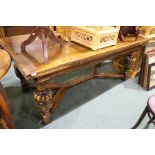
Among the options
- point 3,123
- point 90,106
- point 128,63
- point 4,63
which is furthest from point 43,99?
point 128,63

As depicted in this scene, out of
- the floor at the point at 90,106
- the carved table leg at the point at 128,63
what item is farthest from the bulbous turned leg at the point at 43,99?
the carved table leg at the point at 128,63

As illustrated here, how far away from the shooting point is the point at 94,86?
7.27 ft

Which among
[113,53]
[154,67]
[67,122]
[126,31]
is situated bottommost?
[67,122]

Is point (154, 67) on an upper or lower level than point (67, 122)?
upper

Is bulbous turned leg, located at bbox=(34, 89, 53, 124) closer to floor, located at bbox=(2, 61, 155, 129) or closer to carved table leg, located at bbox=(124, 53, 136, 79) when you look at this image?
floor, located at bbox=(2, 61, 155, 129)

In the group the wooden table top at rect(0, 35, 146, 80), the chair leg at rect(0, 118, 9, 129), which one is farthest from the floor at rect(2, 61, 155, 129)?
the wooden table top at rect(0, 35, 146, 80)

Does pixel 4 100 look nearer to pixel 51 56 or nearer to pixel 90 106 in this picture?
pixel 51 56

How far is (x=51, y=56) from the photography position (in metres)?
1.40

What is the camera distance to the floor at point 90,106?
1.67 metres

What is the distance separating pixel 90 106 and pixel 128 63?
2.70 feet

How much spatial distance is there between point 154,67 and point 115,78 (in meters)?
0.52

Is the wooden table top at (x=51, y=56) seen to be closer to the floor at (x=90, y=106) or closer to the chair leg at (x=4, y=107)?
the chair leg at (x=4, y=107)
